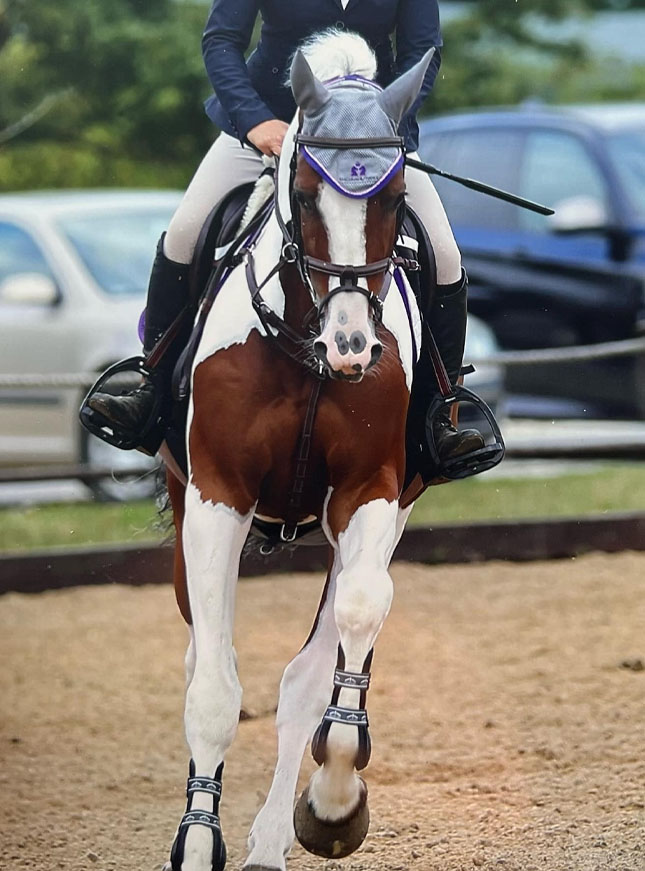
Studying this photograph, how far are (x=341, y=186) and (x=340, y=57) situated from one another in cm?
49

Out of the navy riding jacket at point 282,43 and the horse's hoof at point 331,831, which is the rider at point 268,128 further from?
the horse's hoof at point 331,831

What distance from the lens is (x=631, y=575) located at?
9039mm

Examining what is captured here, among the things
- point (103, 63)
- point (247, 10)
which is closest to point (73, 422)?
point (103, 63)

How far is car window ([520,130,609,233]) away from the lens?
1096 centimetres

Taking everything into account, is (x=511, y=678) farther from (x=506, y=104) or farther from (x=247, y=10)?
(x=506, y=104)

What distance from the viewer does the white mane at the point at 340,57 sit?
14.4 feet

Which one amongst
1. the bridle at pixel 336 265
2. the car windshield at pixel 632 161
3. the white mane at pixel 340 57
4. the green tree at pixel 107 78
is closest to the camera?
the bridle at pixel 336 265

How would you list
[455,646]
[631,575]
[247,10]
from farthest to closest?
[631,575] < [455,646] < [247,10]

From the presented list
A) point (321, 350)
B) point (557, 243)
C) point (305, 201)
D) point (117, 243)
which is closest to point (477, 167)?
point (557, 243)

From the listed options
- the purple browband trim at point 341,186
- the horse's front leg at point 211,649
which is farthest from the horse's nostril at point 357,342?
the horse's front leg at point 211,649

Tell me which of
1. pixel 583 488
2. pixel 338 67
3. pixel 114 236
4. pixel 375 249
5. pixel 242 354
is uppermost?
pixel 338 67

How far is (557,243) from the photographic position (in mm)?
10680

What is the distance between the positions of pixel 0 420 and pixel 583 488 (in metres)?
3.91

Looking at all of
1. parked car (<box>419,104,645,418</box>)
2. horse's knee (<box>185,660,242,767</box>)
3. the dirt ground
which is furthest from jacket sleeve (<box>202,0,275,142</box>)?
parked car (<box>419,104,645,418</box>)
